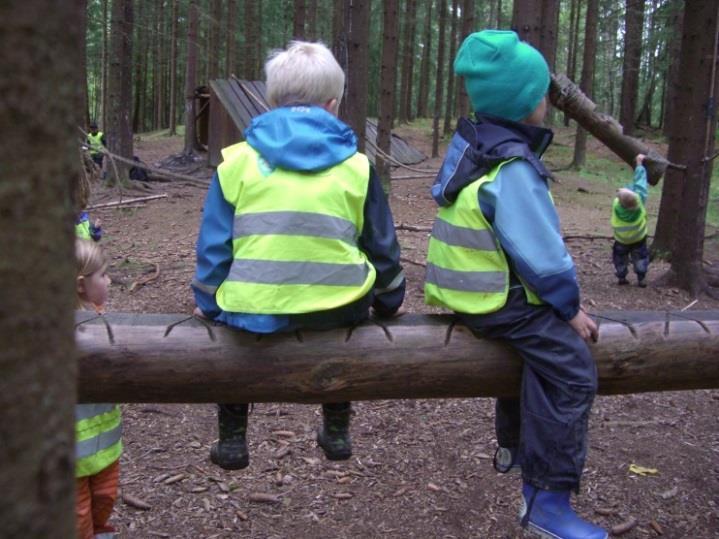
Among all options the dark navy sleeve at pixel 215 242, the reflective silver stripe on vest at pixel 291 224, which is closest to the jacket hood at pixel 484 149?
the reflective silver stripe on vest at pixel 291 224

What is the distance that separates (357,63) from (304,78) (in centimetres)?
592

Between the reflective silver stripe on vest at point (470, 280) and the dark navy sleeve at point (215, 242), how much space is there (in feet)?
2.51

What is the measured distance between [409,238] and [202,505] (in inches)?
240

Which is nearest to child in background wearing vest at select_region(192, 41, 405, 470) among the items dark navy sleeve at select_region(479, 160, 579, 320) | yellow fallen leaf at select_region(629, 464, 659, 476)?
dark navy sleeve at select_region(479, 160, 579, 320)

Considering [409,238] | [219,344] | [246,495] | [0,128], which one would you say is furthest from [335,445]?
[409,238]

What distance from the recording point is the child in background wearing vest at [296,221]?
2508 mm

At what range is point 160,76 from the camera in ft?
125

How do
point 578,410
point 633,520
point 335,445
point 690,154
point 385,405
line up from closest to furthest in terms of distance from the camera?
point 578,410 → point 335,445 → point 633,520 → point 385,405 → point 690,154

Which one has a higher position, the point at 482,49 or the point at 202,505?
the point at 482,49

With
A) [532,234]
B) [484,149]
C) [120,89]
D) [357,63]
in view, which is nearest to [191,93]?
[120,89]

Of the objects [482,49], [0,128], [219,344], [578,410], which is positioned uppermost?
[482,49]

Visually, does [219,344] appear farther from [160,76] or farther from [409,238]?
[160,76]

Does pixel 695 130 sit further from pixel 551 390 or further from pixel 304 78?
pixel 304 78

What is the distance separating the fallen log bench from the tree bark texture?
195 centimetres
